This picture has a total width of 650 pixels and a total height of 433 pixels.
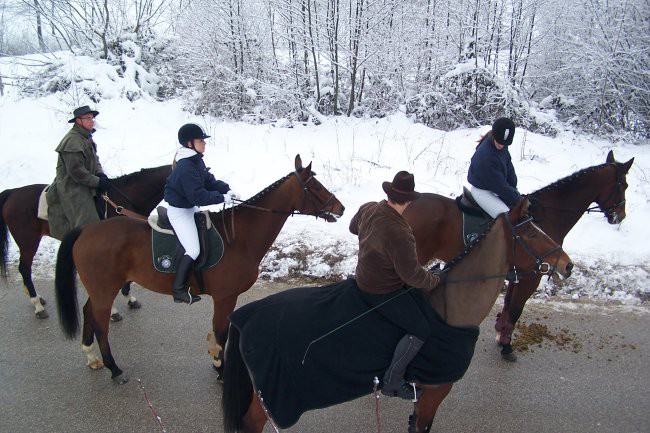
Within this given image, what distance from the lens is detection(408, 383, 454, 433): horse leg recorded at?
3146 millimetres

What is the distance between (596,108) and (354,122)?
23.2 feet

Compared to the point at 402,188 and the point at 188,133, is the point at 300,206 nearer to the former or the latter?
→ the point at 188,133

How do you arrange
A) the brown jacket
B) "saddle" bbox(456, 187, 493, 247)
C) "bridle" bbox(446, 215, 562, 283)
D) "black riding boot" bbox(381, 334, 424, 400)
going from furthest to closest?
"saddle" bbox(456, 187, 493, 247), "bridle" bbox(446, 215, 562, 283), "black riding boot" bbox(381, 334, 424, 400), the brown jacket

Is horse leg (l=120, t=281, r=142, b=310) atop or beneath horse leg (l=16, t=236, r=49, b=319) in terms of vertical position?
beneath

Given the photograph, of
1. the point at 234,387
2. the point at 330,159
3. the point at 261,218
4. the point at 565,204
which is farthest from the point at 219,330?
the point at 330,159

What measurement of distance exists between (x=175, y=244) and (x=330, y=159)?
6.48 m

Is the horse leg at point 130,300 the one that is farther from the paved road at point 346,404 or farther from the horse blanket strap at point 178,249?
the horse blanket strap at point 178,249

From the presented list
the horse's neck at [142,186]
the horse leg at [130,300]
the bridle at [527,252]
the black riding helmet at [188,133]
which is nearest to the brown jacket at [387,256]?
the bridle at [527,252]

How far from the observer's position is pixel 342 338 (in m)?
2.78

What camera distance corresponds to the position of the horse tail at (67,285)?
4176 millimetres

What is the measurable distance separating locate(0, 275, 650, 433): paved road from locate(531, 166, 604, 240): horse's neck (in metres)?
1.25

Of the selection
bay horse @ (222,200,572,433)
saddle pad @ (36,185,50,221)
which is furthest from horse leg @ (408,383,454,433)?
saddle pad @ (36,185,50,221)

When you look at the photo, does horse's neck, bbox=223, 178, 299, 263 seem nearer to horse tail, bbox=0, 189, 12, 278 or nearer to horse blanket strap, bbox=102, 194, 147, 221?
horse blanket strap, bbox=102, 194, 147, 221

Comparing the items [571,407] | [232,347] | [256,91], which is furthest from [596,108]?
[232,347]
